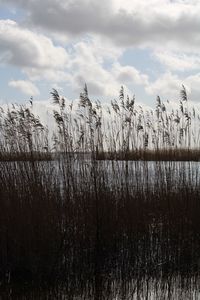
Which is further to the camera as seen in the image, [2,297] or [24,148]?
[24,148]

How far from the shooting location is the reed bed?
16.4 feet

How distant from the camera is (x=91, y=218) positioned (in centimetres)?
541

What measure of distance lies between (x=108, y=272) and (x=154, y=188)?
130 centimetres

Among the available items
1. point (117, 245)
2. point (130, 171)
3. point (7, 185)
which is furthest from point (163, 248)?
point (7, 185)

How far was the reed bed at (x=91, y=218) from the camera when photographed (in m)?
5.00

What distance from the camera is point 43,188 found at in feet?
17.6

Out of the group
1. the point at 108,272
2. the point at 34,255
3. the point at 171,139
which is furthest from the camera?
the point at 171,139

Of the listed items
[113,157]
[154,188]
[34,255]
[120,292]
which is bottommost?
[120,292]

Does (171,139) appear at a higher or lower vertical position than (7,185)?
higher

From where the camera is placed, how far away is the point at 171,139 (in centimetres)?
695

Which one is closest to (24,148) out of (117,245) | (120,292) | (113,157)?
(113,157)

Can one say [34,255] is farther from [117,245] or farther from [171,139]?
[171,139]

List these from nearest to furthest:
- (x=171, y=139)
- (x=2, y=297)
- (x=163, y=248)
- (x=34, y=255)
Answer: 1. (x=2, y=297)
2. (x=34, y=255)
3. (x=163, y=248)
4. (x=171, y=139)

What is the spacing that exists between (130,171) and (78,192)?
0.80 meters
